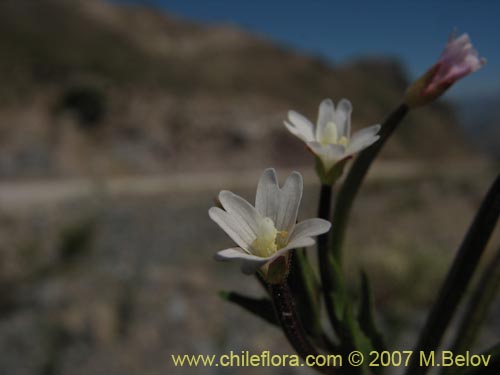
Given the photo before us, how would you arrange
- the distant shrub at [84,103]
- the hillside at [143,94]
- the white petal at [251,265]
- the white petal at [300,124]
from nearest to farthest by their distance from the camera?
1. the white petal at [251,265]
2. the white petal at [300,124]
3. the hillside at [143,94]
4. the distant shrub at [84,103]

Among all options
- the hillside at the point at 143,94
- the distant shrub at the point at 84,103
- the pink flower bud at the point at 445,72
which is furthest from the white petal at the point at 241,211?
the distant shrub at the point at 84,103

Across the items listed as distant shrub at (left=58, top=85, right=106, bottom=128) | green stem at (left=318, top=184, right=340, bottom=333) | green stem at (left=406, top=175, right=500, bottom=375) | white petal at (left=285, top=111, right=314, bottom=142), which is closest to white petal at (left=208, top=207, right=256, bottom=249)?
green stem at (left=318, top=184, right=340, bottom=333)

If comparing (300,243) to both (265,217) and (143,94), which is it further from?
(143,94)

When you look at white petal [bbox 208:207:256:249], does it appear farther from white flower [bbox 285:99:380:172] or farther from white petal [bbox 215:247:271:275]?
white flower [bbox 285:99:380:172]

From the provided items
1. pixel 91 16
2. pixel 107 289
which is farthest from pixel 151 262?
pixel 91 16

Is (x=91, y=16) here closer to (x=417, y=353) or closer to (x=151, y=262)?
(x=151, y=262)

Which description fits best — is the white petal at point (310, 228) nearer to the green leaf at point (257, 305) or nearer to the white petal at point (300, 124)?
the green leaf at point (257, 305)
